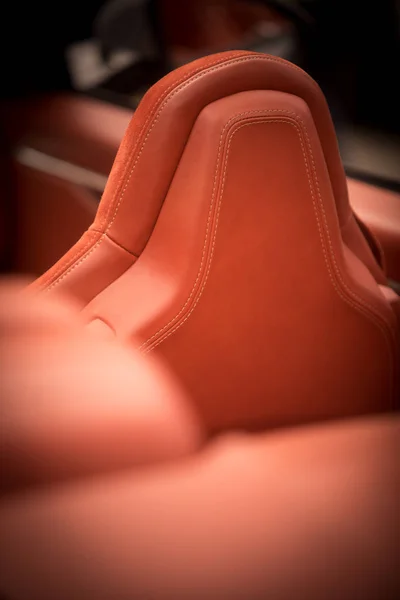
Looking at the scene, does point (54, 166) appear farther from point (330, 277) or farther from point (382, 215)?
point (330, 277)

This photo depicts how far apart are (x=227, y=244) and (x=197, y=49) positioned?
5.46ft

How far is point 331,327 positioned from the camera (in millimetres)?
1018

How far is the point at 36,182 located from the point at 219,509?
1678 millimetres

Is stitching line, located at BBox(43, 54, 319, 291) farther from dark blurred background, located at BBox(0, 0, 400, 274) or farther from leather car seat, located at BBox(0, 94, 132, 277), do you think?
leather car seat, located at BBox(0, 94, 132, 277)

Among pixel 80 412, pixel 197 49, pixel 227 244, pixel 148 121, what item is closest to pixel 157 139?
pixel 148 121

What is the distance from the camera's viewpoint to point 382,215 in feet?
4.54

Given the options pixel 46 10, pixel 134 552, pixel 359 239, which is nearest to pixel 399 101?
pixel 359 239

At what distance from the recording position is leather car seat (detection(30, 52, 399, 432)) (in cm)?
90

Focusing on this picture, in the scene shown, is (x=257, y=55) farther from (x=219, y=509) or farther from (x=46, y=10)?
(x=46, y=10)

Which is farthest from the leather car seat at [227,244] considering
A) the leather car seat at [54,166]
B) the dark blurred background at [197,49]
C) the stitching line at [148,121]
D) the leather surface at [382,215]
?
the leather car seat at [54,166]

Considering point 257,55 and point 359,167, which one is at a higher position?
point 359,167

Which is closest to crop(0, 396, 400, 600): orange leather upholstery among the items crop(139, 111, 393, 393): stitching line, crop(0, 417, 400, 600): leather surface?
crop(0, 417, 400, 600): leather surface

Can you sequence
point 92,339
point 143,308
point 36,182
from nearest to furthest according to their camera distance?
point 92,339, point 143,308, point 36,182

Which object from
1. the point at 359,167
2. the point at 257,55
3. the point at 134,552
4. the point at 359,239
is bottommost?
the point at 134,552
